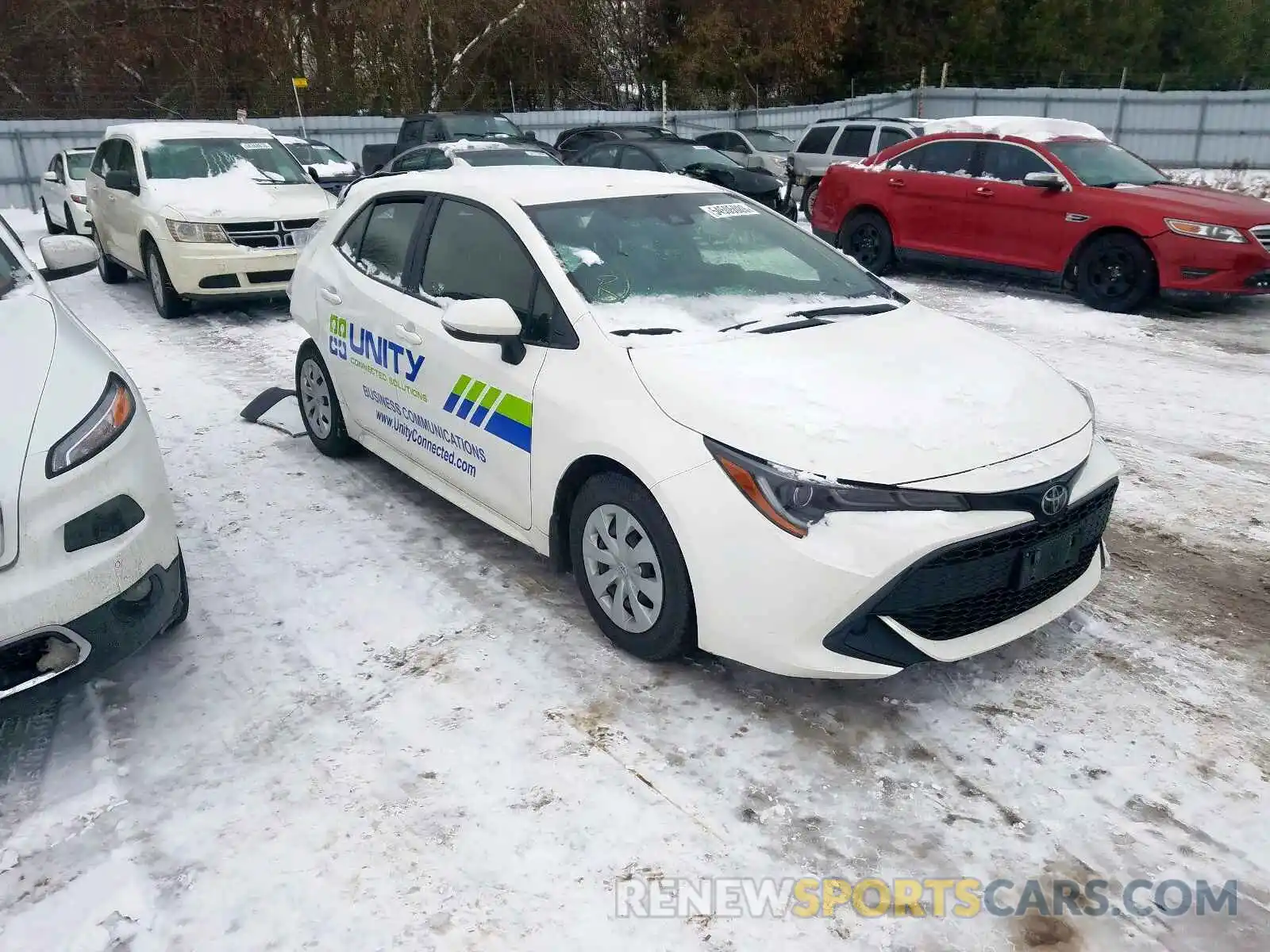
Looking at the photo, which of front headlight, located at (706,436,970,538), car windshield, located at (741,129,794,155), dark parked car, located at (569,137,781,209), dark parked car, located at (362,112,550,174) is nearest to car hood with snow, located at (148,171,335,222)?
dark parked car, located at (569,137,781,209)

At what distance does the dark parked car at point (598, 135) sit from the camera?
16.5 meters

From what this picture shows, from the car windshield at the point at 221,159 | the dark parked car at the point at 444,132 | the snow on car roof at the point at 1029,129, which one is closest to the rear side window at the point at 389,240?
the car windshield at the point at 221,159

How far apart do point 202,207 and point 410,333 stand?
5.76 m

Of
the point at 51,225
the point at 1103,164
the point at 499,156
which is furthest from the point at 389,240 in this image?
the point at 51,225

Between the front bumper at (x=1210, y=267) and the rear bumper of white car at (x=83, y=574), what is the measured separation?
8497 mm

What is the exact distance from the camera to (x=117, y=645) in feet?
9.66

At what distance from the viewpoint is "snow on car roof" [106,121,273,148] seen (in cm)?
988

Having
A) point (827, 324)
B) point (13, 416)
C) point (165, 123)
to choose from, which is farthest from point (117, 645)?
point (165, 123)

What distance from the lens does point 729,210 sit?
4.44 metres

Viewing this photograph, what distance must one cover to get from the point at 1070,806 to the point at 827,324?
188 cm

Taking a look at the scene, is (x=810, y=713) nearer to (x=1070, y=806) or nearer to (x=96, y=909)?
(x=1070, y=806)

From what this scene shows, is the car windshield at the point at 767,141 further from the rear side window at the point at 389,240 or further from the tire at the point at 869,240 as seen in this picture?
the rear side window at the point at 389,240
